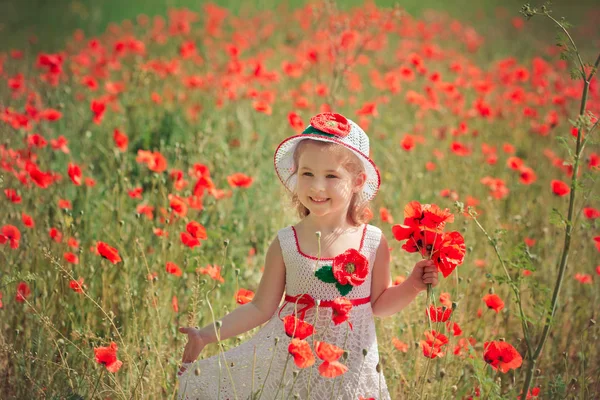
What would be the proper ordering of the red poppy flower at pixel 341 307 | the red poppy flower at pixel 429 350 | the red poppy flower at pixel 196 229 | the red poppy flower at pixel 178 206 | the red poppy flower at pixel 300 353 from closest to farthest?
the red poppy flower at pixel 300 353 < the red poppy flower at pixel 341 307 < the red poppy flower at pixel 429 350 < the red poppy flower at pixel 196 229 < the red poppy flower at pixel 178 206

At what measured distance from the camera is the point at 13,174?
3188 mm

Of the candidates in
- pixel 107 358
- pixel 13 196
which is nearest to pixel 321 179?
pixel 107 358

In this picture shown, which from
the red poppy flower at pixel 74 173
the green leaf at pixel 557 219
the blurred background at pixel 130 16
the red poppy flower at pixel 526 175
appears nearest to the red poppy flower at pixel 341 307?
the green leaf at pixel 557 219

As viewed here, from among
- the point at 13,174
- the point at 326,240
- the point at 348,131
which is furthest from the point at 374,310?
the point at 13,174

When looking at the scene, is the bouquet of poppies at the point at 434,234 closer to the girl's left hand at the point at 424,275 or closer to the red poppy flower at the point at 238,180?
the girl's left hand at the point at 424,275

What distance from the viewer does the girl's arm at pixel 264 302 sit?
217cm

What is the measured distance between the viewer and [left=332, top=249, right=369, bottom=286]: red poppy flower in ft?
6.42

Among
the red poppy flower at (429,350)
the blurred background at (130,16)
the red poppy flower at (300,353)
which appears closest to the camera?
the red poppy flower at (300,353)

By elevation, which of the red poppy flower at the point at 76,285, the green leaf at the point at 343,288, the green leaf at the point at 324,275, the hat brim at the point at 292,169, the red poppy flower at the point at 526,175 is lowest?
the red poppy flower at the point at 526,175

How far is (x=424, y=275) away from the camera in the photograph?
2.02 meters

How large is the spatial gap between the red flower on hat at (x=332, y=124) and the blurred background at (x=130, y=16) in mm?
5839

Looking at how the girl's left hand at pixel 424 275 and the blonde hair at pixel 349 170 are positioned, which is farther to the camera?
the blonde hair at pixel 349 170

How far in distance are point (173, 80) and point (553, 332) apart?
12.0ft

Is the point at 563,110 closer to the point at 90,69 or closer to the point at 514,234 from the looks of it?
the point at 514,234
